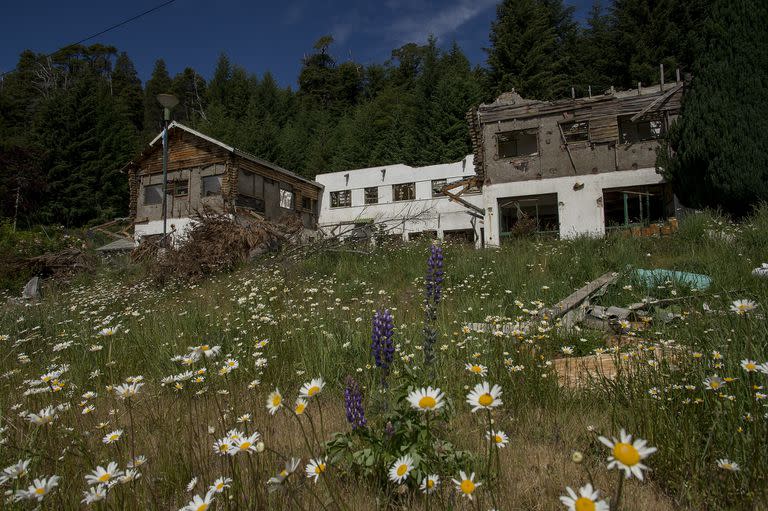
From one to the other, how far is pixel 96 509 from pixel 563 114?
72.1 feet

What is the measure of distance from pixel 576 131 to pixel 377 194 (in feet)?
52.2

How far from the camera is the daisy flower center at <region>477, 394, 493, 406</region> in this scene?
1.35 meters

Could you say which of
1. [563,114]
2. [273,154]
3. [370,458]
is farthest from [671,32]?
[370,458]

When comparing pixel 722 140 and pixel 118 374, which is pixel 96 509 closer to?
pixel 118 374

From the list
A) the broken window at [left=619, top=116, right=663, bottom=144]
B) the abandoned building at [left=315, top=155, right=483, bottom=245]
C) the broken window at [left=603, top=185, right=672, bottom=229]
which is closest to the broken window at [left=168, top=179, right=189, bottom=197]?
the abandoned building at [left=315, top=155, right=483, bottom=245]

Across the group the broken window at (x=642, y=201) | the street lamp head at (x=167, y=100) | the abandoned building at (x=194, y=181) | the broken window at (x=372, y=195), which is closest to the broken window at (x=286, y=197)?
the abandoned building at (x=194, y=181)

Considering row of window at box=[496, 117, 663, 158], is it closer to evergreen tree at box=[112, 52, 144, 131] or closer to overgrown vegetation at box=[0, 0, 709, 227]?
overgrown vegetation at box=[0, 0, 709, 227]

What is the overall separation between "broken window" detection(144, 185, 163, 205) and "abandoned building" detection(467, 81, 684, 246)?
21.3 m

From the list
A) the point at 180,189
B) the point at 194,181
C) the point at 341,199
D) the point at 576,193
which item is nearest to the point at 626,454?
the point at 576,193

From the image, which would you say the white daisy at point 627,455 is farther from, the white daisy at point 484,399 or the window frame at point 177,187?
the window frame at point 177,187

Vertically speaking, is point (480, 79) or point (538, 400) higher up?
point (480, 79)

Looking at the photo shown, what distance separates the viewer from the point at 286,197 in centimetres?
3000

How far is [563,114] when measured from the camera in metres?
19.4

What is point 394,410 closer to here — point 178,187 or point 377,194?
point 178,187
